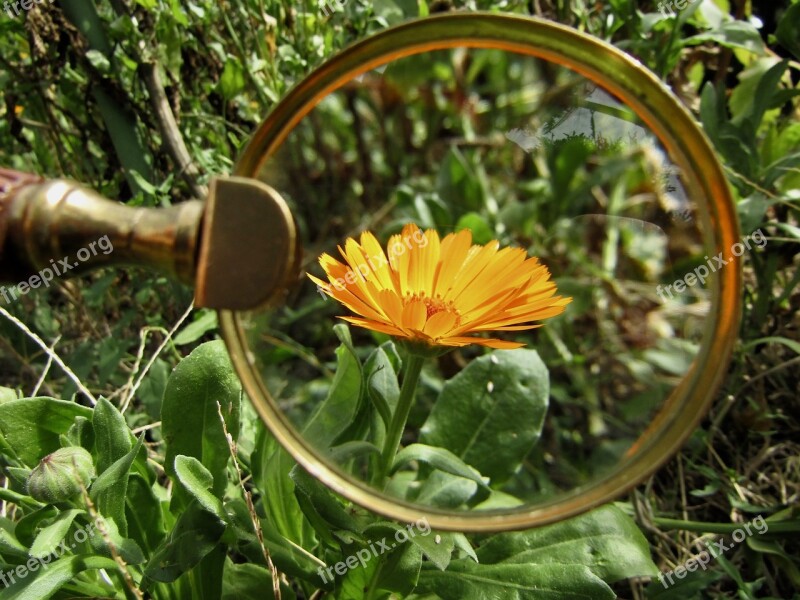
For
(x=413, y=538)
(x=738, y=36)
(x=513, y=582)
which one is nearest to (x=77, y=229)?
(x=413, y=538)

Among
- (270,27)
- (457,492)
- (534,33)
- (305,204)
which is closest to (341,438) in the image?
(457,492)

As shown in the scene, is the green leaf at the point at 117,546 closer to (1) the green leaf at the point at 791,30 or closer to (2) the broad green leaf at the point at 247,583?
(2) the broad green leaf at the point at 247,583

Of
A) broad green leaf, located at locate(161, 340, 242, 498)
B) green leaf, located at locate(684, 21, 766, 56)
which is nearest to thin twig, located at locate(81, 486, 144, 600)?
broad green leaf, located at locate(161, 340, 242, 498)

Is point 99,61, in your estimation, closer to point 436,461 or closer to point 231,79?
point 231,79

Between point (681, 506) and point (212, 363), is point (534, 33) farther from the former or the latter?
point (681, 506)

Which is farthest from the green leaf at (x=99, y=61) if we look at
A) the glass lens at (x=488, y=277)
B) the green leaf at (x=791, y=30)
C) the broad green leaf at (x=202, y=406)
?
the green leaf at (x=791, y=30)

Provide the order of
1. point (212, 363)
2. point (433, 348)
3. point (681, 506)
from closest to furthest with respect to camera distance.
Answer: point (433, 348)
point (212, 363)
point (681, 506)

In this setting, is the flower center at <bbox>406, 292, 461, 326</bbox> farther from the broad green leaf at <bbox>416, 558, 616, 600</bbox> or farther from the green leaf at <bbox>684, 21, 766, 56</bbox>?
the green leaf at <bbox>684, 21, 766, 56</bbox>
